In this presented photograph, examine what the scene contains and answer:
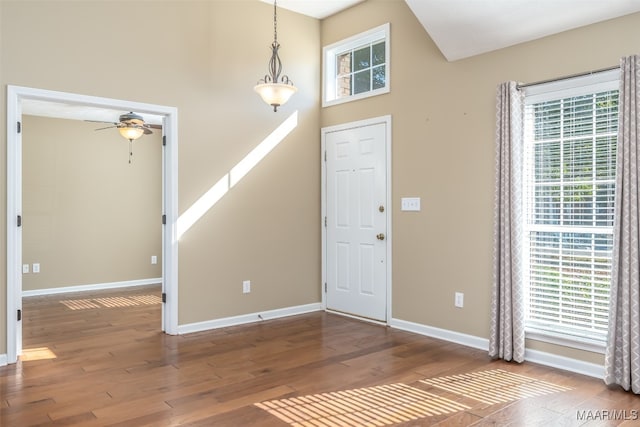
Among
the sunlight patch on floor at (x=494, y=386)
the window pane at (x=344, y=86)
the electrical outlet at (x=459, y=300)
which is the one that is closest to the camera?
the sunlight patch on floor at (x=494, y=386)

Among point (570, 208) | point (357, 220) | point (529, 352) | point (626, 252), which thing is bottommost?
point (529, 352)

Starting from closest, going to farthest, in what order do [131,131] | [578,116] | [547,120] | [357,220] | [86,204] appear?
[578,116] < [547,120] < [357,220] < [131,131] < [86,204]

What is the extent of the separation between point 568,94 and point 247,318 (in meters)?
3.56

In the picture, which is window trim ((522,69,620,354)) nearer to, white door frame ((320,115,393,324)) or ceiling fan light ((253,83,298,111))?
white door frame ((320,115,393,324))

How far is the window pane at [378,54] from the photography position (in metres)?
5.09

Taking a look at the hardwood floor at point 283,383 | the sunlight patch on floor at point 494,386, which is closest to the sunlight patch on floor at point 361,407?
the hardwood floor at point 283,383

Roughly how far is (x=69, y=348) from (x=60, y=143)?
394cm

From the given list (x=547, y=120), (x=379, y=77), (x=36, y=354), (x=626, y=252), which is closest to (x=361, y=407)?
(x=626, y=252)

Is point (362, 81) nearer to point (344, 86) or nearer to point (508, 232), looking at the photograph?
point (344, 86)

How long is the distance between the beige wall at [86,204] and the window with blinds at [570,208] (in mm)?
5938

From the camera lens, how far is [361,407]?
9.68 feet

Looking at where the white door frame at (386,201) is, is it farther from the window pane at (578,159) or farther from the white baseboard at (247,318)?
the window pane at (578,159)

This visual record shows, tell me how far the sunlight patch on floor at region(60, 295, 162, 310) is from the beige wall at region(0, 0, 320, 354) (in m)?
1.90

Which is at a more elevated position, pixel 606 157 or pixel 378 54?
pixel 378 54
